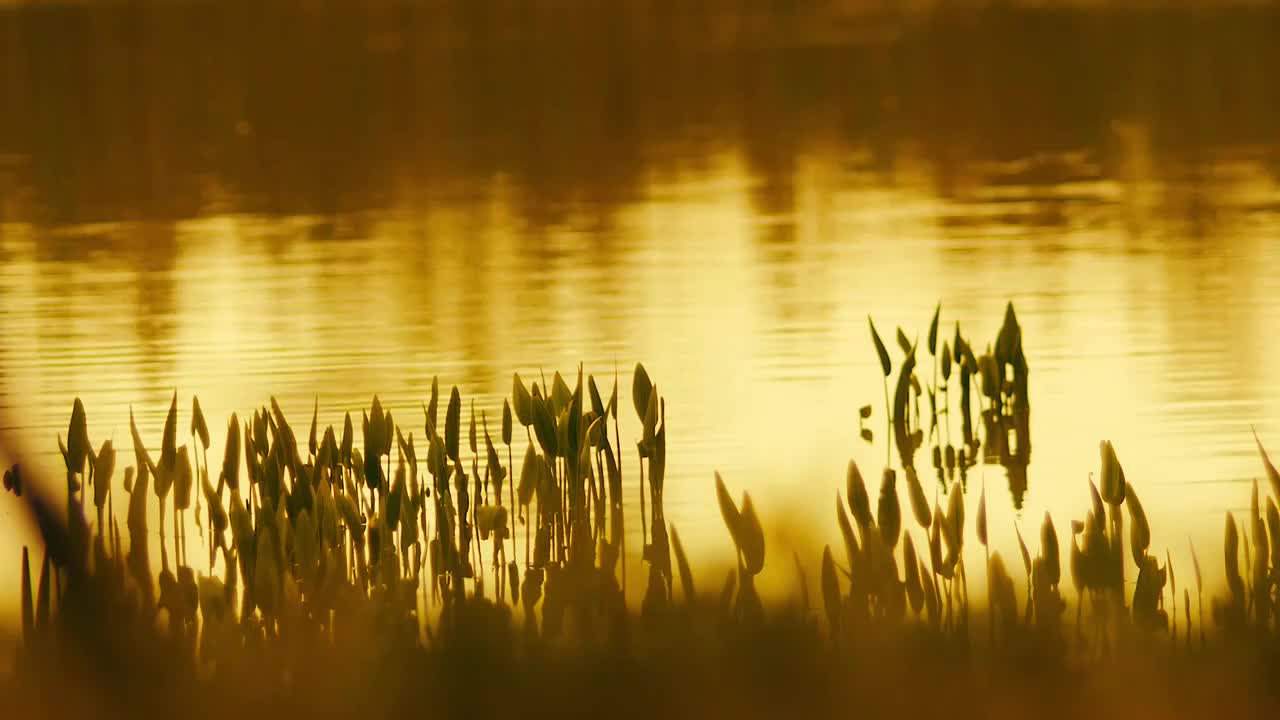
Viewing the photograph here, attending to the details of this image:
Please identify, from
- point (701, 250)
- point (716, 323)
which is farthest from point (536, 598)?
point (701, 250)

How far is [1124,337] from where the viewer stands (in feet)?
26.4

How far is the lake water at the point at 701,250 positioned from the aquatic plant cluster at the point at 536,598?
44cm

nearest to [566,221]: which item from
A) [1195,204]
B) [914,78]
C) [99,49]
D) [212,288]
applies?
[212,288]

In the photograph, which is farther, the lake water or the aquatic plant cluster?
the lake water

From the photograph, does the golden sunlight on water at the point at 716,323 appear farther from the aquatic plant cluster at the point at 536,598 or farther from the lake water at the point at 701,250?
the aquatic plant cluster at the point at 536,598

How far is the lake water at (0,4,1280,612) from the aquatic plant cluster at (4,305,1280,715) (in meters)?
0.44

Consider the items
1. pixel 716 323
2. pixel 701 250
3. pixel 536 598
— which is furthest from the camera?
pixel 701 250

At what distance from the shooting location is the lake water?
6.79 metres

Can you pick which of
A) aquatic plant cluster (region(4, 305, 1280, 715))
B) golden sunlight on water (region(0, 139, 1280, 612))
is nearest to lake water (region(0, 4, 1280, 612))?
golden sunlight on water (region(0, 139, 1280, 612))

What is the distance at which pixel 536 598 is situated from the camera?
489cm

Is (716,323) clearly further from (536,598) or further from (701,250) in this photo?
(536,598)

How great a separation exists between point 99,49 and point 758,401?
87.3 feet

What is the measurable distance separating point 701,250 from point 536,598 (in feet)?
20.4

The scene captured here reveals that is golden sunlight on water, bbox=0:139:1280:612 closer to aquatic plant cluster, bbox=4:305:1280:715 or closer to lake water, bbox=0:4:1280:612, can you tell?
lake water, bbox=0:4:1280:612
